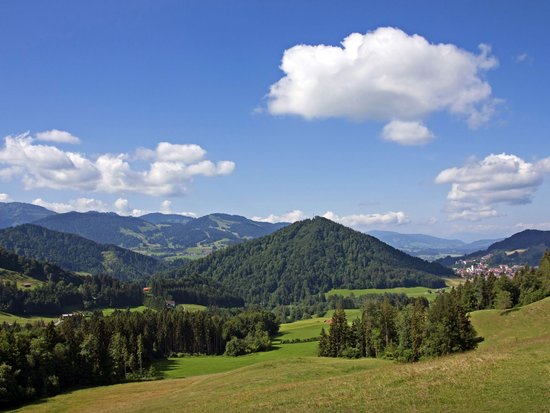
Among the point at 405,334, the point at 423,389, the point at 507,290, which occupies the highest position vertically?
the point at 423,389

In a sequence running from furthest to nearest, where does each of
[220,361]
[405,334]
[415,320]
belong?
[220,361], [405,334], [415,320]

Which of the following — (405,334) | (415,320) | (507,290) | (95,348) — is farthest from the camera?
(507,290)

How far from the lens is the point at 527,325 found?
81625 millimetres

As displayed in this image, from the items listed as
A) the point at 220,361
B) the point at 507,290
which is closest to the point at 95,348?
the point at 220,361

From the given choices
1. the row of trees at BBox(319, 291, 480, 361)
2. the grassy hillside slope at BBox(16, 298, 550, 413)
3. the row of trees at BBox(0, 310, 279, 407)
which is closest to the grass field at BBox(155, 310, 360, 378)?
the row of trees at BBox(0, 310, 279, 407)

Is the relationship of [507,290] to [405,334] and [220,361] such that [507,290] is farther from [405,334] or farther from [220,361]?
[220,361]

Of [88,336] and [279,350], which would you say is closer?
[88,336]

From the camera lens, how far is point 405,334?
10162cm

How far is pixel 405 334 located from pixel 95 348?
68.7m

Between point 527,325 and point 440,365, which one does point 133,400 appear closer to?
point 440,365

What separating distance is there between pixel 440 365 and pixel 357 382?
7.27 meters

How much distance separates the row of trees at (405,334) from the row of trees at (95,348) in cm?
4420

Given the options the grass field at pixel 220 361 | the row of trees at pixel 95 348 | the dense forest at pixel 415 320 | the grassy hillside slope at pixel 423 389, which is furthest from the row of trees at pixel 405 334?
the row of trees at pixel 95 348

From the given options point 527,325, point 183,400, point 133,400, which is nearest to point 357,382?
point 183,400
